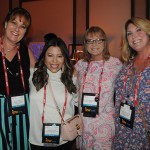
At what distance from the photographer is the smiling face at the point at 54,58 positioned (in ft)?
6.95

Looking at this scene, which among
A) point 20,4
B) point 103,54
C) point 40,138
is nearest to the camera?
point 40,138

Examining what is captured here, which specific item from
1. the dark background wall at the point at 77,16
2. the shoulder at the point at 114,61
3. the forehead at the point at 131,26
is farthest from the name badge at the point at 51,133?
the dark background wall at the point at 77,16

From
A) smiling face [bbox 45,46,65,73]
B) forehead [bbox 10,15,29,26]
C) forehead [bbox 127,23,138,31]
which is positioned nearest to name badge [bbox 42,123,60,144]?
smiling face [bbox 45,46,65,73]

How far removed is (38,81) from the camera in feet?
6.70

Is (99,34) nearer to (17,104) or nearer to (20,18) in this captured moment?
(20,18)

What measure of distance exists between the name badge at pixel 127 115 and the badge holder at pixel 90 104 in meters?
0.27

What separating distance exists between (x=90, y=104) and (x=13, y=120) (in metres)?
0.78

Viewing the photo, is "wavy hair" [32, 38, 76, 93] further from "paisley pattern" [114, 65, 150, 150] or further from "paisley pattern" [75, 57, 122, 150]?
"paisley pattern" [114, 65, 150, 150]

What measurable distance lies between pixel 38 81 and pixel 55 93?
20 cm

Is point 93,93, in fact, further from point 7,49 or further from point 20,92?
point 7,49

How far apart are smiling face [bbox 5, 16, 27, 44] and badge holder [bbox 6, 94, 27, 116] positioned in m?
0.55

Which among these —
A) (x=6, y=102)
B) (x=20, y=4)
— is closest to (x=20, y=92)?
(x=6, y=102)

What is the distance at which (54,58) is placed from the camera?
212 centimetres

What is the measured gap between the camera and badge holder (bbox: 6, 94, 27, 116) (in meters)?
2.00
